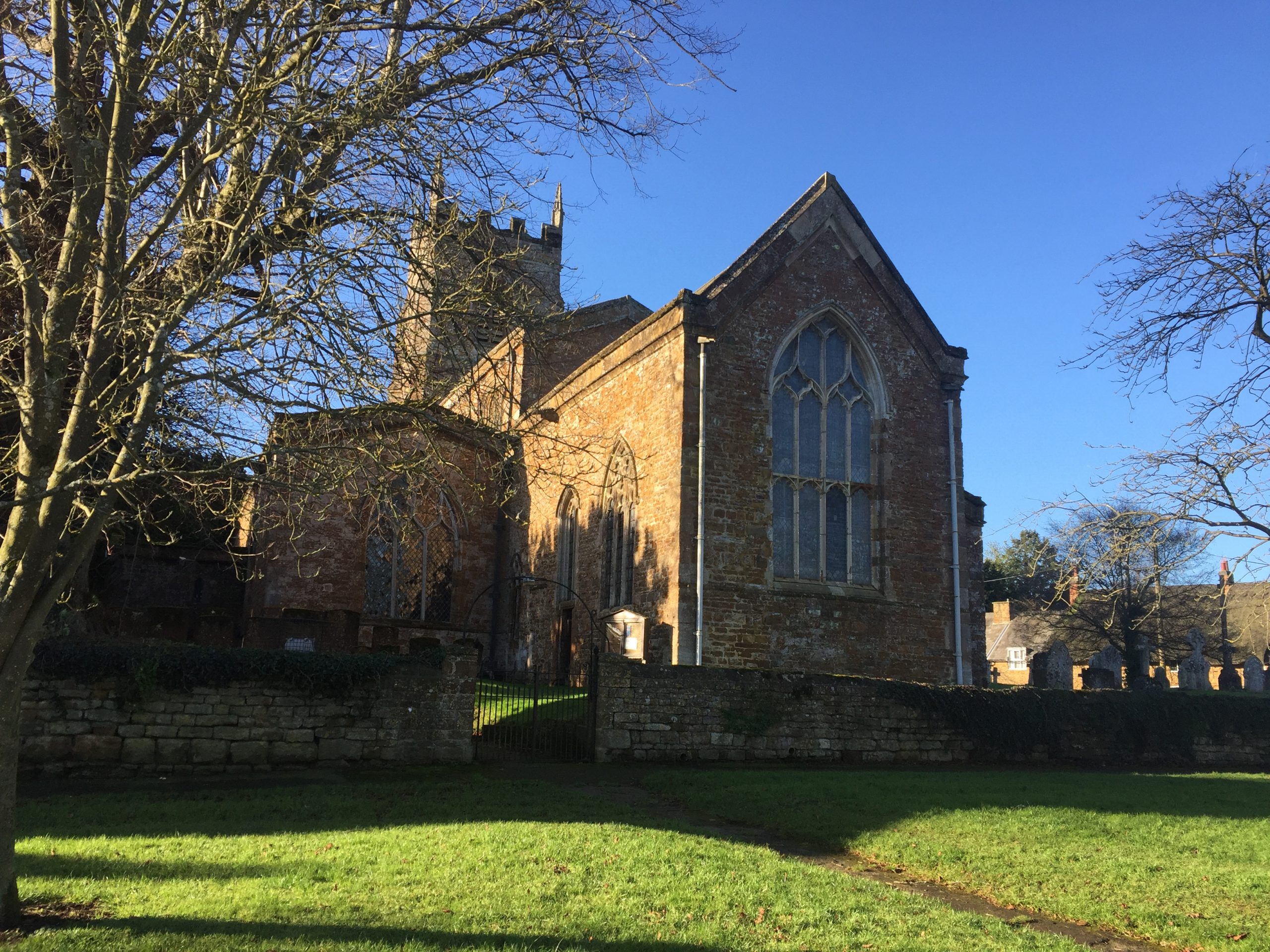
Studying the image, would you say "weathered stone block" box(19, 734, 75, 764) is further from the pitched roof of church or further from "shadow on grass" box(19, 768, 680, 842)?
the pitched roof of church

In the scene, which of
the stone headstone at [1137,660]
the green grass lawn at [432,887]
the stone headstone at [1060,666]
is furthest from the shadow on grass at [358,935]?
the stone headstone at [1137,660]

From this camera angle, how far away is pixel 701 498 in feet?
64.0

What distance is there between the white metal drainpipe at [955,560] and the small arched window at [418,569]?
493 inches

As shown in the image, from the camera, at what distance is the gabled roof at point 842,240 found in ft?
69.0

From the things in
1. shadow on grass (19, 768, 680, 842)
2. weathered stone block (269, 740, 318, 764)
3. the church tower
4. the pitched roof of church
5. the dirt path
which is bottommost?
the dirt path

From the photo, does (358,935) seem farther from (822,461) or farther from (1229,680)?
(1229,680)

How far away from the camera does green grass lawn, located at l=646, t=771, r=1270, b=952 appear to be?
818cm

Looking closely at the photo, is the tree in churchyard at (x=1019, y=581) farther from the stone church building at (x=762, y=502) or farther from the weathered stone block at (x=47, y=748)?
the weathered stone block at (x=47, y=748)

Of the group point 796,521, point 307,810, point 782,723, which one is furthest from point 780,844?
point 796,521

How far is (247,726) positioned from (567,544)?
13.3 m

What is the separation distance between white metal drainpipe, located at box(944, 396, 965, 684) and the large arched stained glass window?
1.98 metres

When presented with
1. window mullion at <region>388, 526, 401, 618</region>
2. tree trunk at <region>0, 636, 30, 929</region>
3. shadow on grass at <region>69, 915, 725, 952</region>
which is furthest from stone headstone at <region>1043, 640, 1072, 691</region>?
tree trunk at <region>0, 636, 30, 929</region>

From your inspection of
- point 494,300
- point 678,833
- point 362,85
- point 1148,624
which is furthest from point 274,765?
point 1148,624

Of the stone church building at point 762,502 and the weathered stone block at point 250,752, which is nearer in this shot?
the weathered stone block at point 250,752
